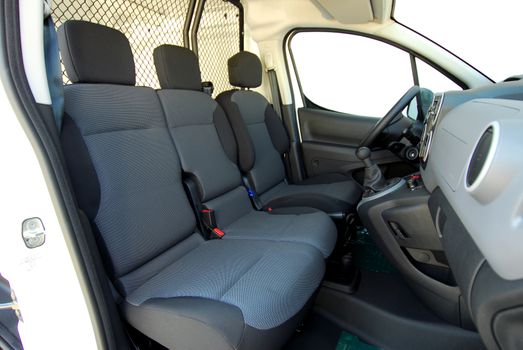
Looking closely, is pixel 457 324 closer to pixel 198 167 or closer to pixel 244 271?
pixel 244 271

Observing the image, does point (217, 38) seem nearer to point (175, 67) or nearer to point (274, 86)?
point (274, 86)

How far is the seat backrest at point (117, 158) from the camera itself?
1101 mm

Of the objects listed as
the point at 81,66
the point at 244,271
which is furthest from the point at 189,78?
the point at 244,271

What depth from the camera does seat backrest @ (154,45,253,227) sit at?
1.58 m

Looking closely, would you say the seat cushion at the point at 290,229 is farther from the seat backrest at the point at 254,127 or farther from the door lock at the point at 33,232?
the door lock at the point at 33,232

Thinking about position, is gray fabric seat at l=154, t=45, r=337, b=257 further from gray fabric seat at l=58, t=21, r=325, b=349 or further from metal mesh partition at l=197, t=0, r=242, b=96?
metal mesh partition at l=197, t=0, r=242, b=96

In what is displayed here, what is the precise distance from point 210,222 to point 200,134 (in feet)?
1.50

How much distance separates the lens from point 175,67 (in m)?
1.65

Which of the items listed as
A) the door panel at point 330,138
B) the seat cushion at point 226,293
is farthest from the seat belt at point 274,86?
the seat cushion at point 226,293

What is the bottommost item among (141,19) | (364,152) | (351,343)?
(351,343)

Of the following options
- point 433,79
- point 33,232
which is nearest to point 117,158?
point 33,232

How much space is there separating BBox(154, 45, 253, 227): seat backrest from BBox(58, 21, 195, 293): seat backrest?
15 centimetres

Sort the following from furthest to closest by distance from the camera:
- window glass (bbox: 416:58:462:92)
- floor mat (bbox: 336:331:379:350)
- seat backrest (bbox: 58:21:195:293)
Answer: window glass (bbox: 416:58:462:92)
floor mat (bbox: 336:331:379:350)
seat backrest (bbox: 58:21:195:293)

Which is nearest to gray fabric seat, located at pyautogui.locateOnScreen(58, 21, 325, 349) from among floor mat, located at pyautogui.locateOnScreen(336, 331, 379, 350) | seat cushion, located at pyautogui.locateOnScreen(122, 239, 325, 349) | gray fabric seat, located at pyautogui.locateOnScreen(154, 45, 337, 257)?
seat cushion, located at pyautogui.locateOnScreen(122, 239, 325, 349)
